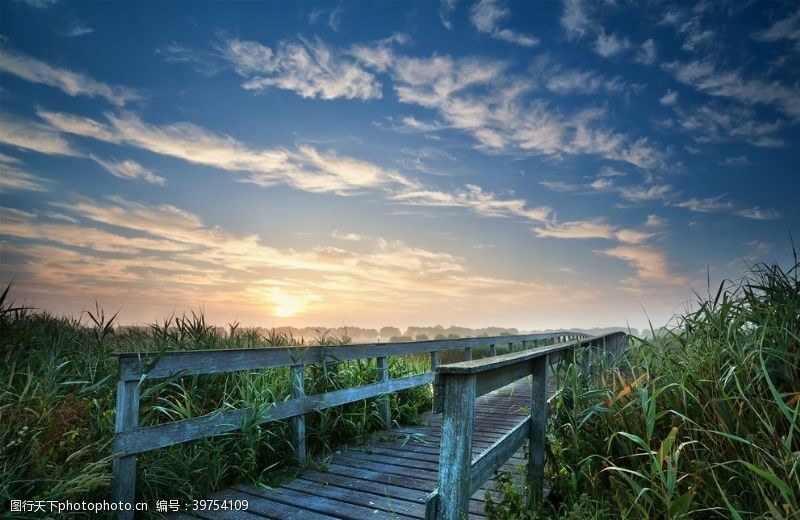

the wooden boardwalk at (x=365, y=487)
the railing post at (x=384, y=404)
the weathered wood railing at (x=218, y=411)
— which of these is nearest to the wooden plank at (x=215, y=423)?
the weathered wood railing at (x=218, y=411)

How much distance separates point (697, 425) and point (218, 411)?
391cm

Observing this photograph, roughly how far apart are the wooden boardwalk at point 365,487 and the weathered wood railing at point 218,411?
523 mm

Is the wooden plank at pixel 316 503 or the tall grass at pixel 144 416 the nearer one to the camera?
the tall grass at pixel 144 416

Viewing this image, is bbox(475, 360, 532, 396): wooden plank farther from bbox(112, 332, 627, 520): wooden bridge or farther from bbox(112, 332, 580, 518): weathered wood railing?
bbox(112, 332, 580, 518): weathered wood railing

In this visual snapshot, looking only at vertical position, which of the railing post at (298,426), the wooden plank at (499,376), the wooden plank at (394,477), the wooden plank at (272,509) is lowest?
the wooden plank at (272,509)

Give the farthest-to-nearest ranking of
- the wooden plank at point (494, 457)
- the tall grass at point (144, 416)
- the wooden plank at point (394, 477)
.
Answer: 1. the wooden plank at point (394, 477)
2. the tall grass at point (144, 416)
3. the wooden plank at point (494, 457)

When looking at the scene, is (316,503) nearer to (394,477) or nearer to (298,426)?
(394,477)

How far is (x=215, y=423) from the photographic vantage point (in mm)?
4430

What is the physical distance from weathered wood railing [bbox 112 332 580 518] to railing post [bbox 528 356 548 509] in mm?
2503

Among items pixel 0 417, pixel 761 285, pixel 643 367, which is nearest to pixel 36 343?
pixel 0 417

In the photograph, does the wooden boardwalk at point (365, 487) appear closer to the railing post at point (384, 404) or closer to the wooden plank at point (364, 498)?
the wooden plank at point (364, 498)

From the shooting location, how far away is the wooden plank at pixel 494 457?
9.52 ft

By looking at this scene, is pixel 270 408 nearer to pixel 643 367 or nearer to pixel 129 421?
pixel 129 421

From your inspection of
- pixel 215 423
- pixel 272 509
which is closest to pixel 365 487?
pixel 272 509
